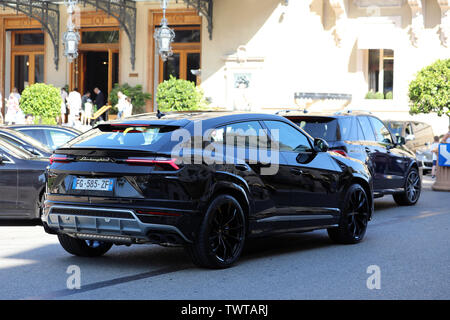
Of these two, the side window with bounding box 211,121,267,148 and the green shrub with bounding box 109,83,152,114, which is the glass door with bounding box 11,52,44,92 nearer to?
the green shrub with bounding box 109,83,152,114

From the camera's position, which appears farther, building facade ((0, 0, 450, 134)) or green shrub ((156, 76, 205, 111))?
building facade ((0, 0, 450, 134))

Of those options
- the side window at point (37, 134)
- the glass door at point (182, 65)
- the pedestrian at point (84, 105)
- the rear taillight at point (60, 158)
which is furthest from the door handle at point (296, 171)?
the glass door at point (182, 65)

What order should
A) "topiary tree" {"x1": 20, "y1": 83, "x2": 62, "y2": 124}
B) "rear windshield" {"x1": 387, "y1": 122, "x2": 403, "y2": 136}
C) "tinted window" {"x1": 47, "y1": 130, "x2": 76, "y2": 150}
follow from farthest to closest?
"topiary tree" {"x1": 20, "y1": 83, "x2": 62, "y2": 124} < "rear windshield" {"x1": 387, "y1": 122, "x2": 403, "y2": 136} < "tinted window" {"x1": 47, "y1": 130, "x2": 76, "y2": 150}

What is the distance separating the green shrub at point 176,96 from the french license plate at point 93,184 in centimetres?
2181

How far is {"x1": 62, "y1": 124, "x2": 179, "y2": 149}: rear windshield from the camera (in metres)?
7.67

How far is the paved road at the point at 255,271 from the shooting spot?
6.77 meters

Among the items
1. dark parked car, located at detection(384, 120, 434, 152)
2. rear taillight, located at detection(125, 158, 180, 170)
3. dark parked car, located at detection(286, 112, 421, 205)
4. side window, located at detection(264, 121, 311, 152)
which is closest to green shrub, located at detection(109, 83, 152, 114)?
dark parked car, located at detection(384, 120, 434, 152)

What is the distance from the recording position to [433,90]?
90.2 ft

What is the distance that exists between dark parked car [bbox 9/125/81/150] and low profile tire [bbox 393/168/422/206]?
601 cm

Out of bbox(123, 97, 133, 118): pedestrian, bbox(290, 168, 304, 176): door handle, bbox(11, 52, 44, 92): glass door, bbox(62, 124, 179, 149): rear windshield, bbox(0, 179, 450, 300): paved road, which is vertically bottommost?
bbox(0, 179, 450, 300): paved road

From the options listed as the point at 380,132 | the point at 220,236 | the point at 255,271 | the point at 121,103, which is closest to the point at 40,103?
the point at 121,103

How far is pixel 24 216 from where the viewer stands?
1162 cm

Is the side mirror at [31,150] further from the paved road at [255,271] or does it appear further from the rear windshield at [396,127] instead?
the rear windshield at [396,127]

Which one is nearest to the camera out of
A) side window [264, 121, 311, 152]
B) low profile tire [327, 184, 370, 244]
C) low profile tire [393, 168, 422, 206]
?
side window [264, 121, 311, 152]
